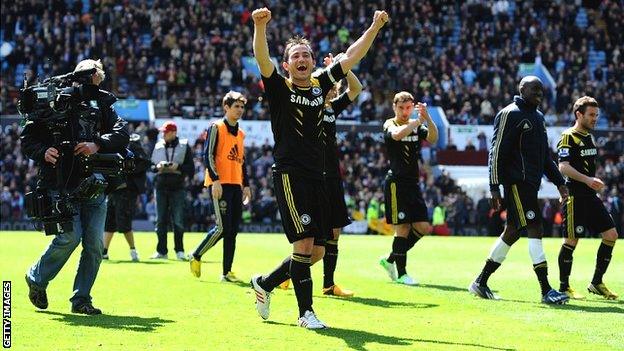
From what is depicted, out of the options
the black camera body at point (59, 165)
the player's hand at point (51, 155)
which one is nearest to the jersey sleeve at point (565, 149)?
the black camera body at point (59, 165)

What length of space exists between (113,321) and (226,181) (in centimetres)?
447

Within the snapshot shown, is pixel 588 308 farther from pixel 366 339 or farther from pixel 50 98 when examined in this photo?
pixel 50 98

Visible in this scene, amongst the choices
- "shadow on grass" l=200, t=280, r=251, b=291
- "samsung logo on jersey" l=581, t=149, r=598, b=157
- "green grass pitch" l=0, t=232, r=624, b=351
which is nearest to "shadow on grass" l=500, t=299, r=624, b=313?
"green grass pitch" l=0, t=232, r=624, b=351

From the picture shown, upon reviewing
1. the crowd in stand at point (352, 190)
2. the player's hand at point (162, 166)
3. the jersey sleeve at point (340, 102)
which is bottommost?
the crowd in stand at point (352, 190)

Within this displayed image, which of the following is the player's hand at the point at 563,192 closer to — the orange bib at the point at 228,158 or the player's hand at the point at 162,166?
the orange bib at the point at 228,158

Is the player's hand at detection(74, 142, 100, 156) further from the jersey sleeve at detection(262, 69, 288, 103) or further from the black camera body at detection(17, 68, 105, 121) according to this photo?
the jersey sleeve at detection(262, 69, 288, 103)

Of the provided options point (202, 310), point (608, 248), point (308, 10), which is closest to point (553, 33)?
point (308, 10)

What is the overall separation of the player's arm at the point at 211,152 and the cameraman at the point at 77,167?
3588 mm

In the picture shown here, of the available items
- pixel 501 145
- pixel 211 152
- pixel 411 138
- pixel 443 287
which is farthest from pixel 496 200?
pixel 211 152

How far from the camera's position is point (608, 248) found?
40.5ft

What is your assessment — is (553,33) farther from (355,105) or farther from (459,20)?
(355,105)

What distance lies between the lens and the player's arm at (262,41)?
8.31 meters

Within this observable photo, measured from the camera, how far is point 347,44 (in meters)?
45.5

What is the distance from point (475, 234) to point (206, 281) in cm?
2225
